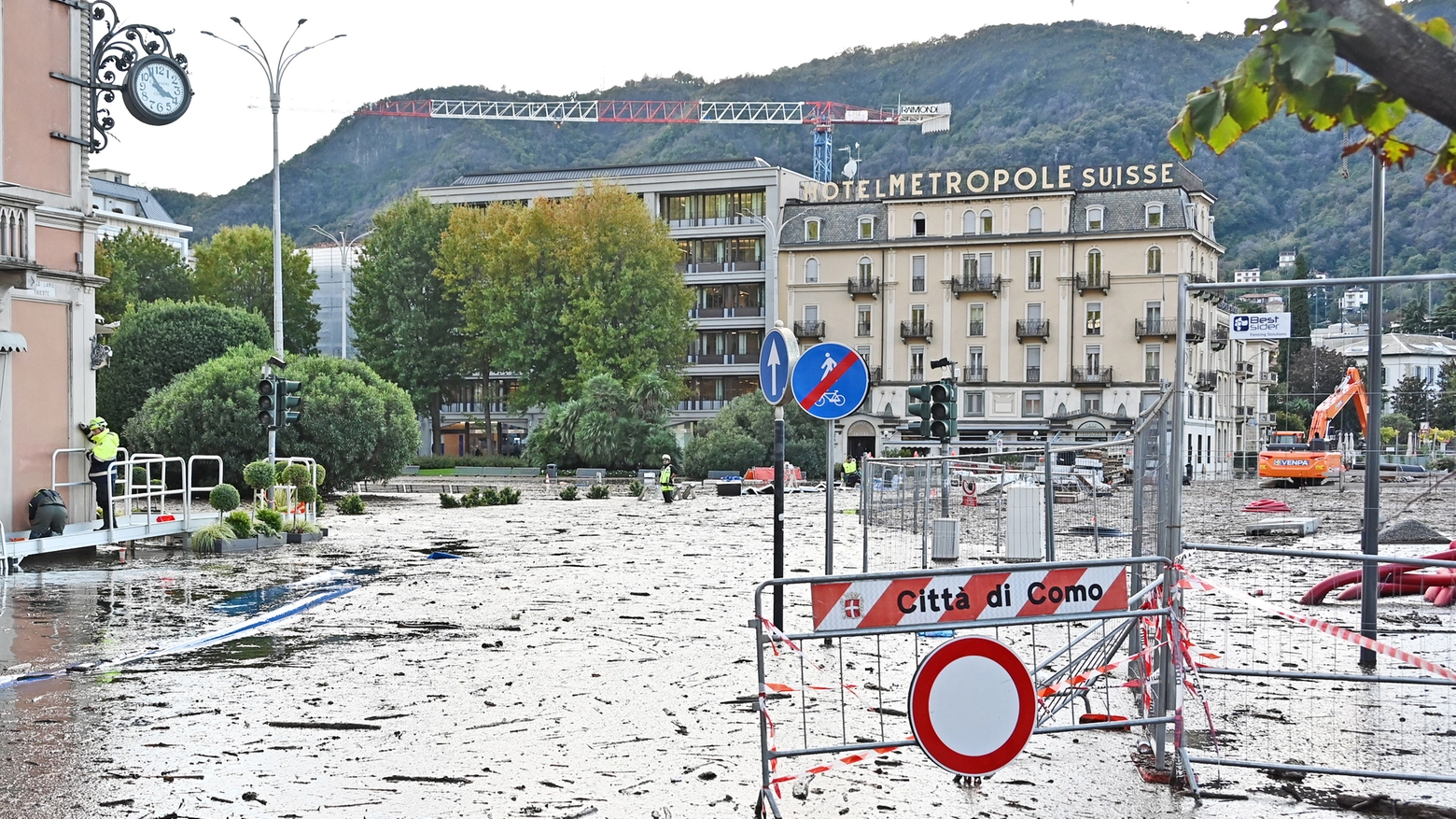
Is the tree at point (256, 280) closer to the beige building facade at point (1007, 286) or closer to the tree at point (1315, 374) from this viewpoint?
the beige building facade at point (1007, 286)

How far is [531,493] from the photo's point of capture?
163 feet

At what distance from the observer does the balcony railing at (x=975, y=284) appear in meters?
72.5

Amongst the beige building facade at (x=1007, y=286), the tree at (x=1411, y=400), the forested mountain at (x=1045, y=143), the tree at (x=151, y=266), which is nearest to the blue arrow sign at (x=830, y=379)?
the tree at (x=1411, y=400)

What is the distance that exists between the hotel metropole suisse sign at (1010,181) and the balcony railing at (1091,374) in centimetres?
955

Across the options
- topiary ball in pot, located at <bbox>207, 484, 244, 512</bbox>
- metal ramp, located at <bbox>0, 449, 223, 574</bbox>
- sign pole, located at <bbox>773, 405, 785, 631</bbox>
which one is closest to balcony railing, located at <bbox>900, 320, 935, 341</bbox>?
metal ramp, located at <bbox>0, 449, 223, 574</bbox>

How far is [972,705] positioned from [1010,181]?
6904 cm

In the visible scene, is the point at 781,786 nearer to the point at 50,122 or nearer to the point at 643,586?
the point at 643,586

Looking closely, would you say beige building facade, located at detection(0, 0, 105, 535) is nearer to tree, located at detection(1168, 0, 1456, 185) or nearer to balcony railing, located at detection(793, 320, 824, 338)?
tree, located at detection(1168, 0, 1456, 185)

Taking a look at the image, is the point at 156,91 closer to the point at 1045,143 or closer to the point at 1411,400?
the point at 1411,400

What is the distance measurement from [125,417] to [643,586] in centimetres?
3796

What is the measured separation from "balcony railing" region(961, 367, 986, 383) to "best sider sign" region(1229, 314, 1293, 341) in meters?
64.1

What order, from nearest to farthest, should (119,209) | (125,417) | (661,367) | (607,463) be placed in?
(125,417) < (607,463) < (661,367) < (119,209)

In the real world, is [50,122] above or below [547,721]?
above

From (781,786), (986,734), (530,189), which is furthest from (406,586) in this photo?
(530,189)
